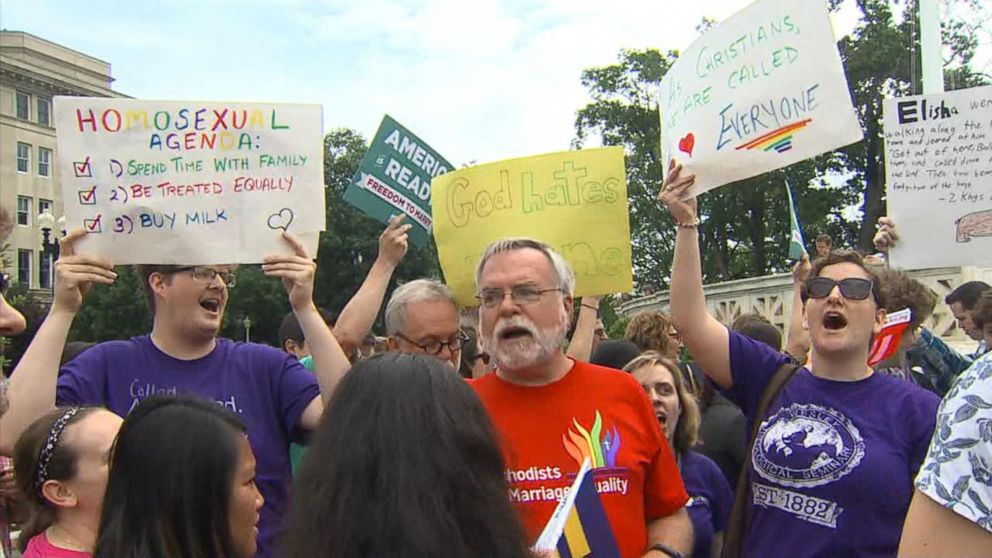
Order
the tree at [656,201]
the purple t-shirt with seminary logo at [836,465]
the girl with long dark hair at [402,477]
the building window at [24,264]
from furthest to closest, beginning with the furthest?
the building window at [24,264] < the tree at [656,201] < the purple t-shirt with seminary logo at [836,465] < the girl with long dark hair at [402,477]

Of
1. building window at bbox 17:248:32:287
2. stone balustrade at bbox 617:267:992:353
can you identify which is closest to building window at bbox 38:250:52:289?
building window at bbox 17:248:32:287

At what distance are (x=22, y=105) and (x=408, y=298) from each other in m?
62.6

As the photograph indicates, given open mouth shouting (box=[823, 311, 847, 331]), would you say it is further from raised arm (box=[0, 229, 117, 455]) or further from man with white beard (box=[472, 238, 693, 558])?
raised arm (box=[0, 229, 117, 455])

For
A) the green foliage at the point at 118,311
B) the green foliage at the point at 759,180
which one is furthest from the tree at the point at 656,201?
the green foliage at the point at 118,311

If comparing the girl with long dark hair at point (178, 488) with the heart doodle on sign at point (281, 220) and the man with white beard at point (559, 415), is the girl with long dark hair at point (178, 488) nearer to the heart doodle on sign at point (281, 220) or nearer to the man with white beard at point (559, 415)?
the man with white beard at point (559, 415)

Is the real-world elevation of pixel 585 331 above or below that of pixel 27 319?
above

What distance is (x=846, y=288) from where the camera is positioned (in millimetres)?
3627

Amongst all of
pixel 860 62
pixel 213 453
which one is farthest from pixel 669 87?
pixel 860 62

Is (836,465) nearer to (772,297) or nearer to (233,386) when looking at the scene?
(233,386)

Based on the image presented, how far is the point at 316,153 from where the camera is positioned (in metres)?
4.04

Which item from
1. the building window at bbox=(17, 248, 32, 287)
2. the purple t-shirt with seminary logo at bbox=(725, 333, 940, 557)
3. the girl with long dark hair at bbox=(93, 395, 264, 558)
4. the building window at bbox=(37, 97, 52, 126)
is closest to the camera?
the girl with long dark hair at bbox=(93, 395, 264, 558)

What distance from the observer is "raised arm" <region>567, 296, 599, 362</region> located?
4602mm

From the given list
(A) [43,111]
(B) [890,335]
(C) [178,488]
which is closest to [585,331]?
(B) [890,335]

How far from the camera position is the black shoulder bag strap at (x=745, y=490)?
3.48 m
